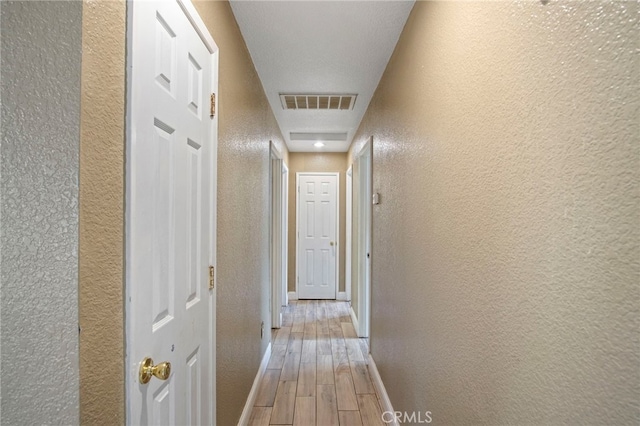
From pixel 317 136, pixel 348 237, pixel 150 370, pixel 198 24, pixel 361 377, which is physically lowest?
pixel 361 377

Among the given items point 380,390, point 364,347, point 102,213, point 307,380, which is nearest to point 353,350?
point 364,347

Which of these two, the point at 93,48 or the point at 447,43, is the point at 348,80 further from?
the point at 93,48

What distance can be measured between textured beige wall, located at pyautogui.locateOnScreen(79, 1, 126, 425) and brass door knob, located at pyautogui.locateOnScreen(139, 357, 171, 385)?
0.18ft

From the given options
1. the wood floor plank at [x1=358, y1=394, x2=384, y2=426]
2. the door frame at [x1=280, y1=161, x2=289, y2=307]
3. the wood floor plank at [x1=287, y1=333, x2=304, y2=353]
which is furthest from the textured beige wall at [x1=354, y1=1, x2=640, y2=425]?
the door frame at [x1=280, y1=161, x2=289, y2=307]

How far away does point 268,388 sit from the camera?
2.41 meters

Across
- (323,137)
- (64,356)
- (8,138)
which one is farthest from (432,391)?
(323,137)

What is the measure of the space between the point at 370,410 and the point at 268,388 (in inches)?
31.9

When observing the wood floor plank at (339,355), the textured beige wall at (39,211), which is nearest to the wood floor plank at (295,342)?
the wood floor plank at (339,355)

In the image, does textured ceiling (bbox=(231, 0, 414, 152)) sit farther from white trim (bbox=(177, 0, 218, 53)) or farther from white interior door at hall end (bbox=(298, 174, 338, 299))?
white interior door at hall end (bbox=(298, 174, 338, 299))

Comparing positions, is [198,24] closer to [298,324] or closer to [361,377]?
[361,377]

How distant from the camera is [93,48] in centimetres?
64

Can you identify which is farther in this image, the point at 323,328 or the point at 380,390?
the point at 323,328

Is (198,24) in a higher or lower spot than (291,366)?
higher

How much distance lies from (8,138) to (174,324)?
0.67 metres
